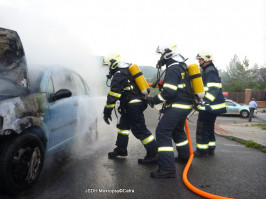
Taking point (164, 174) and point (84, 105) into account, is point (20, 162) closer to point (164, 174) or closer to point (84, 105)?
point (164, 174)

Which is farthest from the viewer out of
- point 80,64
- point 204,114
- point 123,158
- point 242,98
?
point 242,98

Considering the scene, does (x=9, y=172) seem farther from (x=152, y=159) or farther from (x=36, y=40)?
(x=36, y=40)

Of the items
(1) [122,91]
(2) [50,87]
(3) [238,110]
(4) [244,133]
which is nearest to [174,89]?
(1) [122,91]

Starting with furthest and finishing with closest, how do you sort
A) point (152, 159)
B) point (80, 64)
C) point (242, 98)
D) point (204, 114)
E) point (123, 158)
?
point (242, 98) < point (80, 64) < point (204, 114) < point (123, 158) < point (152, 159)

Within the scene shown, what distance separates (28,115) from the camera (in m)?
2.88

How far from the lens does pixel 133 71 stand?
4.19 meters

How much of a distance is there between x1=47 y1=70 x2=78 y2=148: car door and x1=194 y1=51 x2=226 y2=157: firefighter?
7.76ft

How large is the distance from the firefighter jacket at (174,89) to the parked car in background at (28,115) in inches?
54.8

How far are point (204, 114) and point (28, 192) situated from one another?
3359 mm

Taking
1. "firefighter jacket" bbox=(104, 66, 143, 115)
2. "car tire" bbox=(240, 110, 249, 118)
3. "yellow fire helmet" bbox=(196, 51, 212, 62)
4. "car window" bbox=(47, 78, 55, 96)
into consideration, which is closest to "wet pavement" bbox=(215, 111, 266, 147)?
"yellow fire helmet" bbox=(196, 51, 212, 62)

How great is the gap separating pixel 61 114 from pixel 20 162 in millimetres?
1124

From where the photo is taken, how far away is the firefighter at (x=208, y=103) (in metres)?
4.63

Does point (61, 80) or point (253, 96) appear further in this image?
point (253, 96)

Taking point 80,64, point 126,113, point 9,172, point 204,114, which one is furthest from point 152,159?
point 80,64
